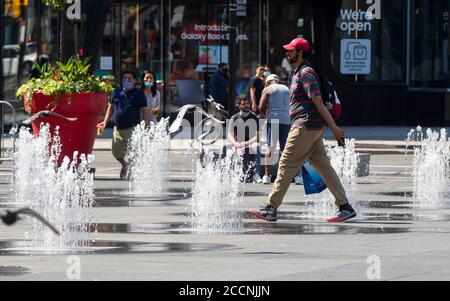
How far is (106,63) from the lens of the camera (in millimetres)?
32906

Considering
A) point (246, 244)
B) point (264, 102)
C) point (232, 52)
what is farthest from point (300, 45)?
point (232, 52)

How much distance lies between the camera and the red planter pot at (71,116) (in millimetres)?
18922

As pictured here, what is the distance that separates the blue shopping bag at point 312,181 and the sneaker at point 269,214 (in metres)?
0.51

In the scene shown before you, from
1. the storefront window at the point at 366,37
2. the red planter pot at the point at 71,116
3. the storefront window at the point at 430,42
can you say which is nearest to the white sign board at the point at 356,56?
the storefront window at the point at 366,37

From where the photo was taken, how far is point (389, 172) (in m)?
22.1

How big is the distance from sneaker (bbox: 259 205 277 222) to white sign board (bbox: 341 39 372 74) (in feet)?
66.3

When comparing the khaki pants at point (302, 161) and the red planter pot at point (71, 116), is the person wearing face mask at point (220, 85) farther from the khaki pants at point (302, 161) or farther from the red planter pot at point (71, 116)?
the khaki pants at point (302, 161)

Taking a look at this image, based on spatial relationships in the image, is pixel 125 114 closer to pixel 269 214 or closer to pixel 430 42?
pixel 269 214

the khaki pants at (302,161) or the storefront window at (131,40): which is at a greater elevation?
the storefront window at (131,40)

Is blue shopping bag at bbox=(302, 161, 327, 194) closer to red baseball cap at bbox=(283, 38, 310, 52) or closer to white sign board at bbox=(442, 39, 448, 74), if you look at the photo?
red baseball cap at bbox=(283, 38, 310, 52)

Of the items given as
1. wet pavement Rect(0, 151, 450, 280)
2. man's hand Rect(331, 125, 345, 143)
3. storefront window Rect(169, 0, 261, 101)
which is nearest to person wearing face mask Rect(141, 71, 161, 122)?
wet pavement Rect(0, 151, 450, 280)

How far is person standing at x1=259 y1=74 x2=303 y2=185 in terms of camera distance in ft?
62.2
